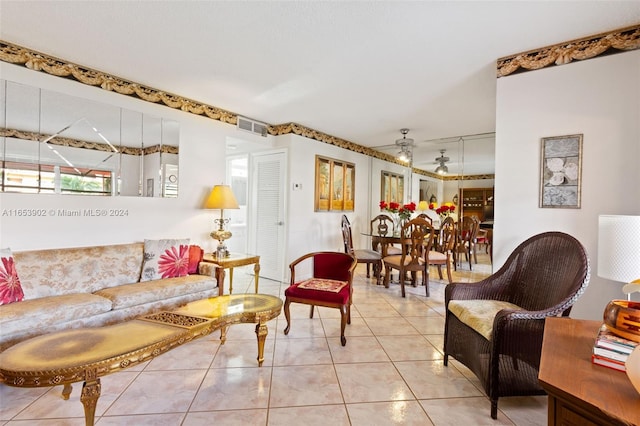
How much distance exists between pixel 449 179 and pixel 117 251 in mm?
4514

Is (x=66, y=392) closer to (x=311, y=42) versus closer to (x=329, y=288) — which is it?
(x=329, y=288)

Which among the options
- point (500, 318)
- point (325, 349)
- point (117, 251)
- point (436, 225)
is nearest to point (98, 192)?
point (117, 251)

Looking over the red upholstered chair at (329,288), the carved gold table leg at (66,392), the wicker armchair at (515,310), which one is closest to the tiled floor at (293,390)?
the carved gold table leg at (66,392)

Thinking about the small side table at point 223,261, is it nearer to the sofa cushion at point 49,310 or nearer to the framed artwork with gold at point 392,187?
the sofa cushion at point 49,310

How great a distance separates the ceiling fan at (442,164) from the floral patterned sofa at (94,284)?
→ 391cm

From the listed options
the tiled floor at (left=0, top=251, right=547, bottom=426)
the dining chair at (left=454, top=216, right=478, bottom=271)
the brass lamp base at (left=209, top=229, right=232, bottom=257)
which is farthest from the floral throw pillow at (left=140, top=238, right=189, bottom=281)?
the dining chair at (left=454, top=216, right=478, bottom=271)

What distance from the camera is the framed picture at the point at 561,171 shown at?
7.72 feet

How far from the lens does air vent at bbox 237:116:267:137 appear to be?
4395 millimetres

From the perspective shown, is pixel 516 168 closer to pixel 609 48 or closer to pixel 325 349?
pixel 609 48

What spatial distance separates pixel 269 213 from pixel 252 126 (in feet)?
4.70

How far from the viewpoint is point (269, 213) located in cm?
507

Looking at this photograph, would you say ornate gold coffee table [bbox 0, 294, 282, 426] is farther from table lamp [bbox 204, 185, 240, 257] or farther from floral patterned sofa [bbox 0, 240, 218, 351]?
table lamp [bbox 204, 185, 240, 257]

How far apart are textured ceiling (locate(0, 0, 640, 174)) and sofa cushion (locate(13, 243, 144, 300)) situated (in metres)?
1.77

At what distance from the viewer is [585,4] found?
6.31 feet
